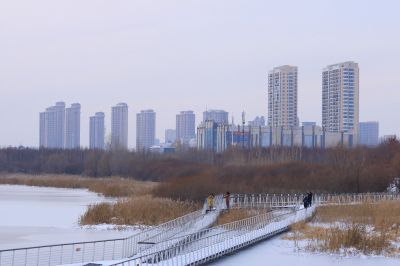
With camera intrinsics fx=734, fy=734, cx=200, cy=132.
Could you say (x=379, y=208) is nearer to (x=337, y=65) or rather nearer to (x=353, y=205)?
(x=353, y=205)

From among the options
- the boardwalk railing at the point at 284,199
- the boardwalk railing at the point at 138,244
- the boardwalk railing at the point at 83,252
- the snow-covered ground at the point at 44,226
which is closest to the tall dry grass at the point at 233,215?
the boardwalk railing at the point at 138,244

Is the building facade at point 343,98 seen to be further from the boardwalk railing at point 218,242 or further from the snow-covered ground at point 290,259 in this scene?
the snow-covered ground at point 290,259

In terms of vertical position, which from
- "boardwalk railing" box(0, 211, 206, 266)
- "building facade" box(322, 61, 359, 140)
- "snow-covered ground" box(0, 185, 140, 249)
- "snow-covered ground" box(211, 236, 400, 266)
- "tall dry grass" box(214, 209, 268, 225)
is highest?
"building facade" box(322, 61, 359, 140)

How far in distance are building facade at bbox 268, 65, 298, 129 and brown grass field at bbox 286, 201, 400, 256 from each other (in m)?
101

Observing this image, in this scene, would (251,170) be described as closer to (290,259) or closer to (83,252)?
(290,259)

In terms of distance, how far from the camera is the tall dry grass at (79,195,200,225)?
37.1m

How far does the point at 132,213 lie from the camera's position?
124 ft

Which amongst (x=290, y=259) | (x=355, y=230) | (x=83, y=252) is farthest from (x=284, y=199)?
(x=83, y=252)

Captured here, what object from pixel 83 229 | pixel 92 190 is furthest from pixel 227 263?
pixel 92 190

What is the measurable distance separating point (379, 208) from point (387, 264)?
12933 millimetres

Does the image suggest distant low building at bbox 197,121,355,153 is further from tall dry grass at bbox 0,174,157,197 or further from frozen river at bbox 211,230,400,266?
frozen river at bbox 211,230,400,266

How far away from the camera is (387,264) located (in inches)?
979

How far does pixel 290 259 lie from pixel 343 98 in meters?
110

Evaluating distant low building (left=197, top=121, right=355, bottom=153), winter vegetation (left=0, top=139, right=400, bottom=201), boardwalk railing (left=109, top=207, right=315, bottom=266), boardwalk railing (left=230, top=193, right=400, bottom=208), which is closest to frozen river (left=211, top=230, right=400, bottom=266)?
boardwalk railing (left=109, top=207, right=315, bottom=266)
